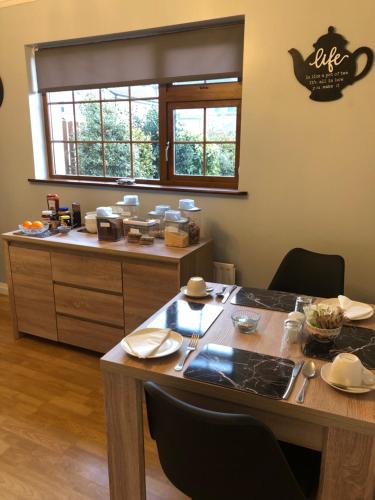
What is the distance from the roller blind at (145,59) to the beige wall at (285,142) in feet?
0.35

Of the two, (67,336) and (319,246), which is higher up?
(319,246)

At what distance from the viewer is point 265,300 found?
178 centimetres

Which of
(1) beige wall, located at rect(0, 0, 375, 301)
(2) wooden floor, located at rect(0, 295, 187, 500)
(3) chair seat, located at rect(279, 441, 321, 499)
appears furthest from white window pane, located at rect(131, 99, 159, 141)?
(3) chair seat, located at rect(279, 441, 321, 499)

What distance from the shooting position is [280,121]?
93.4 inches

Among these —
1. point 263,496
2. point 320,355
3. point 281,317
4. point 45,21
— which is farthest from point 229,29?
point 263,496

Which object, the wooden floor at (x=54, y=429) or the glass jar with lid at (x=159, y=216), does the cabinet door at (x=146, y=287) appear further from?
the wooden floor at (x=54, y=429)

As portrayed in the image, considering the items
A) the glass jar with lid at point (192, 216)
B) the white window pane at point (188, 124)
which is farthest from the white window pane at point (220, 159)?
the glass jar with lid at point (192, 216)

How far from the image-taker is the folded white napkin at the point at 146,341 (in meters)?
1.33

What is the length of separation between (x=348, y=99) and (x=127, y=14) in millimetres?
1500

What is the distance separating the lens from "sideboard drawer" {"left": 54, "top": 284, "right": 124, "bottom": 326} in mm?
2533

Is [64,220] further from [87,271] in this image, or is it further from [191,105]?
[191,105]

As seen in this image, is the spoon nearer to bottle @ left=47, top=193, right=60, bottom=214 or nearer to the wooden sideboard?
the wooden sideboard

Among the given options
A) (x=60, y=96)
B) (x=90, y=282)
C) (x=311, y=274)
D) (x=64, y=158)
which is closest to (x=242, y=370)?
(x=311, y=274)

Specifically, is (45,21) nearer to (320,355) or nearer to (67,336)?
(67,336)
